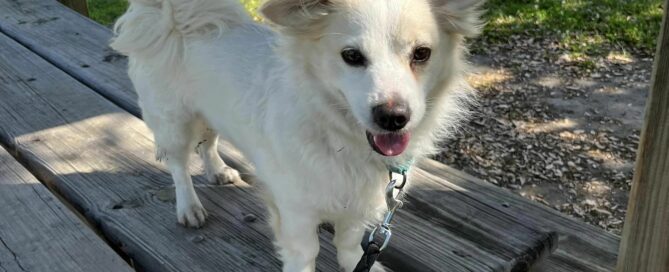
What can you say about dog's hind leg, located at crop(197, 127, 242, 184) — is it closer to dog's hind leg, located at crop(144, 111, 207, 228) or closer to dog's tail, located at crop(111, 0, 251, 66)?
dog's hind leg, located at crop(144, 111, 207, 228)

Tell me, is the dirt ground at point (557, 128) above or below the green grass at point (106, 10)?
below

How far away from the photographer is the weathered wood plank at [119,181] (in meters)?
2.13

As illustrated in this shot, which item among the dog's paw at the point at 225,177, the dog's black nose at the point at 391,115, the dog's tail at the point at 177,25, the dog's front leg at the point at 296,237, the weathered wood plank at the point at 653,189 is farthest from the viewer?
the dog's paw at the point at 225,177

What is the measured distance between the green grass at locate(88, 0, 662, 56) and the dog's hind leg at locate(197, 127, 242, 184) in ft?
10.9

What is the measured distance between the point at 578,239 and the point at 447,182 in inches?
22.6

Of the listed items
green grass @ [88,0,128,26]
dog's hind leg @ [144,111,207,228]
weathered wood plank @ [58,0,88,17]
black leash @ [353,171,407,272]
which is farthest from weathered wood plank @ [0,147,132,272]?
green grass @ [88,0,128,26]

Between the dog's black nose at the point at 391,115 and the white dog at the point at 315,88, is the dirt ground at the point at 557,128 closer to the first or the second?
the white dog at the point at 315,88

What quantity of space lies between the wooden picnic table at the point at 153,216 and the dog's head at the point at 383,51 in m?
0.60

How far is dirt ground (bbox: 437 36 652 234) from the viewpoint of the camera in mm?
3869

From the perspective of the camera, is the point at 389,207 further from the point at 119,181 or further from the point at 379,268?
the point at 119,181

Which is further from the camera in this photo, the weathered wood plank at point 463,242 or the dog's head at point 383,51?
the weathered wood plank at point 463,242

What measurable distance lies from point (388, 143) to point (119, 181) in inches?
53.3

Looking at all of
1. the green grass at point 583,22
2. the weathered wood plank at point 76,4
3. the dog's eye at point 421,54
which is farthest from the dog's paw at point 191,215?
the green grass at point 583,22

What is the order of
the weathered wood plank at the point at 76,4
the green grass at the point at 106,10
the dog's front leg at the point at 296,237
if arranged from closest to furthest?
the dog's front leg at the point at 296,237
the weathered wood plank at the point at 76,4
the green grass at the point at 106,10
